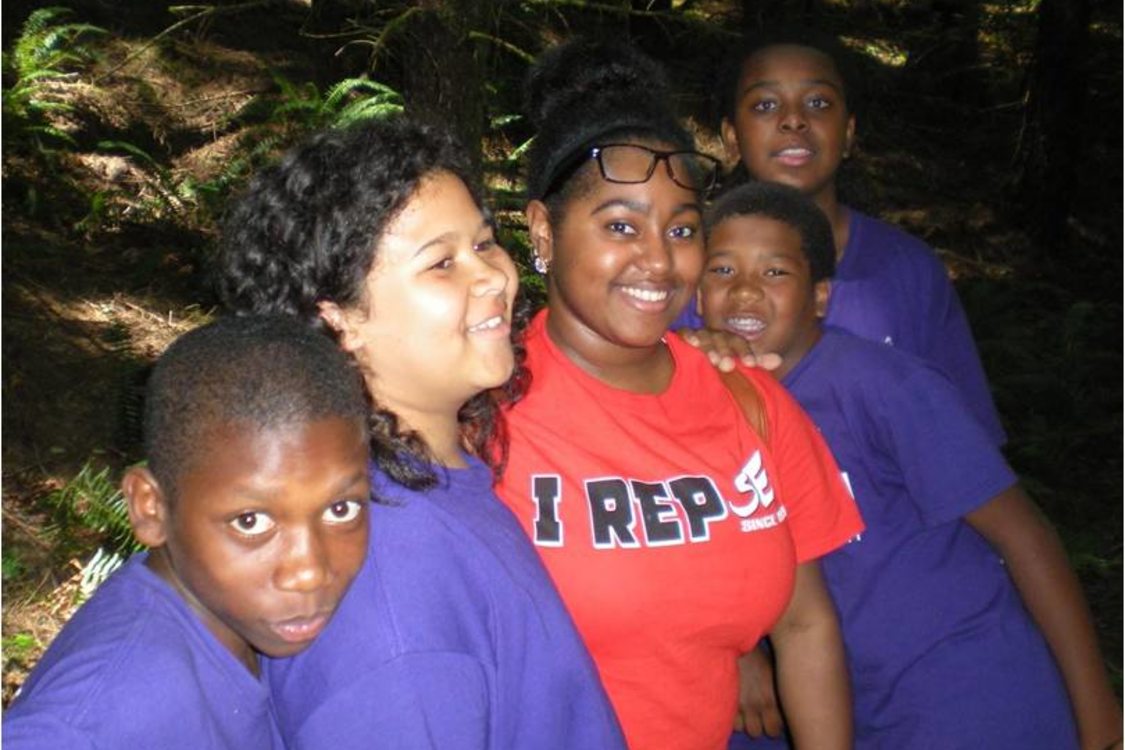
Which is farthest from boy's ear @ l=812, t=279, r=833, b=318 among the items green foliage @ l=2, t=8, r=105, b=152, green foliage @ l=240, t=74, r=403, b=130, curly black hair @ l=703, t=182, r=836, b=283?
→ green foliage @ l=2, t=8, r=105, b=152

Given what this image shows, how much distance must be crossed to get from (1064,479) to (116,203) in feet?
22.8

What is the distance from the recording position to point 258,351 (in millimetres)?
1646

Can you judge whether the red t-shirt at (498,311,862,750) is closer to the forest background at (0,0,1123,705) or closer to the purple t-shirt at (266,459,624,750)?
the purple t-shirt at (266,459,624,750)

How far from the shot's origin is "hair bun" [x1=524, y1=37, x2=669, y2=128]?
7.77 feet

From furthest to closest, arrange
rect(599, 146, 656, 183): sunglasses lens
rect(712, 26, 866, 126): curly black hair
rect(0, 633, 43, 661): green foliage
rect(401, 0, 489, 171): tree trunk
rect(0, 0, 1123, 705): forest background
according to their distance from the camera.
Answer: rect(0, 0, 1123, 705): forest background < rect(401, 0, 489, 171): tree trunk < rect(0, 633, 43, 661): green foliage < rect(712, 26, 866, 126): curly black hair < rect(599, 146, 656, 183): sunglasses lens

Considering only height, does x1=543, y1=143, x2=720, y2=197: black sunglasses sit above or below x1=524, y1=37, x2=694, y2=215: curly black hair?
below

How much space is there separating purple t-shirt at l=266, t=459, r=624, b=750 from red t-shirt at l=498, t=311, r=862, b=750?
22 cm

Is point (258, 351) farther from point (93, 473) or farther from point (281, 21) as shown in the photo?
point (281, 21)

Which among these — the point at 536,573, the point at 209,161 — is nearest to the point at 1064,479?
the point at 209,161

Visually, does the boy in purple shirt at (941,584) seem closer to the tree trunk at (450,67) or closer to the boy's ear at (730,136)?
the boy's ear at (730,136)

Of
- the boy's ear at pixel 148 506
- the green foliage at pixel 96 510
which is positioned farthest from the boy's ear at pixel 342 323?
the green foliage at pixel 96 510

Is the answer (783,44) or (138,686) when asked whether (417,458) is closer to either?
(138,686)

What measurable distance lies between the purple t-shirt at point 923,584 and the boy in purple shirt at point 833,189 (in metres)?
0.48

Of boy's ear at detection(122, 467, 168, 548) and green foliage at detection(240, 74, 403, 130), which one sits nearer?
boy's ear at detection(122, 467, 168, 548)
